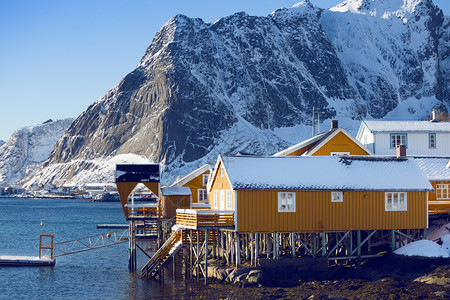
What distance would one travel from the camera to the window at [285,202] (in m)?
44.8

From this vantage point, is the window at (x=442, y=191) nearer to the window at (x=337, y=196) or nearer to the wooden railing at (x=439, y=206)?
the wooden railing at (x=439, y=206)

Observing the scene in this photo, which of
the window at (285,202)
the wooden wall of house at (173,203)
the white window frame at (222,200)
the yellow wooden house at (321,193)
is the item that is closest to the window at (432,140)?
the yellow wooden house at (321,193)

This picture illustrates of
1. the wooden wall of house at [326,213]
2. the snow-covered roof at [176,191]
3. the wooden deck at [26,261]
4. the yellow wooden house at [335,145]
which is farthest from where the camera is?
the snow-covered roof at [176,191]

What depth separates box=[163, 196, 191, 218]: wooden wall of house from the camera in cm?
6137

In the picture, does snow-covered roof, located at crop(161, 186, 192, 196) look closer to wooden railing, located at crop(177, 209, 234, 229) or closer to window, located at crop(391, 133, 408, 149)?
wooden railing, located at crop(177, 209, 234, 229)

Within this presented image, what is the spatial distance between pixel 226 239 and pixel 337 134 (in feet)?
52.3

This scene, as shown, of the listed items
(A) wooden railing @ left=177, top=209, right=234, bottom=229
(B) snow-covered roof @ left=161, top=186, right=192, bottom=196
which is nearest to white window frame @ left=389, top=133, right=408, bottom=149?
(B) snow-covered roof @ left=161, top=186, right=192, bottom=196

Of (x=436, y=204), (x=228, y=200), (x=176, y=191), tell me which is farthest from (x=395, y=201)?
(x=176, y=191)

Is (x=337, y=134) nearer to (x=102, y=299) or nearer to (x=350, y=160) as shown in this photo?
(x=350, y=160)

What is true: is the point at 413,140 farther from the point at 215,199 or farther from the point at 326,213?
the point at 215,199

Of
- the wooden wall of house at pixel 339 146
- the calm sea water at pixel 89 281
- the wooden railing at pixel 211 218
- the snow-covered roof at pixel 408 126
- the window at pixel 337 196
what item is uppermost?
the snow-covered roof at pixel 408 126

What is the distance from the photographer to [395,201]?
47406 millimetres

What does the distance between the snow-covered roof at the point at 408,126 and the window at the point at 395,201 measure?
15.4 metres

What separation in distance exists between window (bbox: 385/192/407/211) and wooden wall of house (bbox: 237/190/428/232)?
0.92 feet
